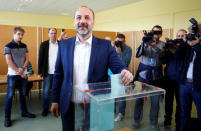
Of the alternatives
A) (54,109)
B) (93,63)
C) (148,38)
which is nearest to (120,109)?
(93,63)

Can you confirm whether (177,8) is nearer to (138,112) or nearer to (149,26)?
(149,26)

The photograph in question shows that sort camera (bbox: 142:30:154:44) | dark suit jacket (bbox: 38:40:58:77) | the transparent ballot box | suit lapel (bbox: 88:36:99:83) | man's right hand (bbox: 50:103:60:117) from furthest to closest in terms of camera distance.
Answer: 1. dark suit jacket (bbox: 38:40:58:77)
2. camera (bbox: 142:30:154:44)
3. man's right hand (bbox: 50:103:60:117)
4. suit lapel (bbox: 88:36:99:83)
5. the transparent ballot box

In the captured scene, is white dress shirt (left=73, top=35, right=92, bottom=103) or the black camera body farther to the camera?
the black camera body

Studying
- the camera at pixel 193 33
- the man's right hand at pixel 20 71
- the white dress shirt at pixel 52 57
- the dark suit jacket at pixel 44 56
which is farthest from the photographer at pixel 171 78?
the man's right hand at pixel 20 71

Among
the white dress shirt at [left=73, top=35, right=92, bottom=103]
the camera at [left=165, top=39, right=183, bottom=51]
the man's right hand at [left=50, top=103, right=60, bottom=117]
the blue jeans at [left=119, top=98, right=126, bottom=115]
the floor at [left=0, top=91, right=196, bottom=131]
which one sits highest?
the camera at [left=165, top=39, right=183, bottom=51]

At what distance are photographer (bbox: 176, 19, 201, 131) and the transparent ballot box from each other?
1.49 m

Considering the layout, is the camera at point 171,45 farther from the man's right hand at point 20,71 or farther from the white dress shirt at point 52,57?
the man's right hand at point 20,71

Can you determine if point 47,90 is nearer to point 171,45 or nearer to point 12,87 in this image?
point 12,87

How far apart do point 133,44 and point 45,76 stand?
3103mm

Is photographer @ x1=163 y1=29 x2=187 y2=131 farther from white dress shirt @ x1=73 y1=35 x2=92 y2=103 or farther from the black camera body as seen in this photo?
white dress shirt @ x1=73 y1=35 x2=92 y2=103

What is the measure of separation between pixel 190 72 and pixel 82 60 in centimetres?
164

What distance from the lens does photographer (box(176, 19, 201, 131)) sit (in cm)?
220

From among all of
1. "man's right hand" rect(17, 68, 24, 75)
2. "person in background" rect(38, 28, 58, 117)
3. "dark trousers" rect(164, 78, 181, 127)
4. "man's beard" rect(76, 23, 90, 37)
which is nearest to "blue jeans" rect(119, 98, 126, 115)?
"man's beard" rect(76, 23, 90, 37)

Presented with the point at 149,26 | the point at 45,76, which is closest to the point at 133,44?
the point at 149,26
